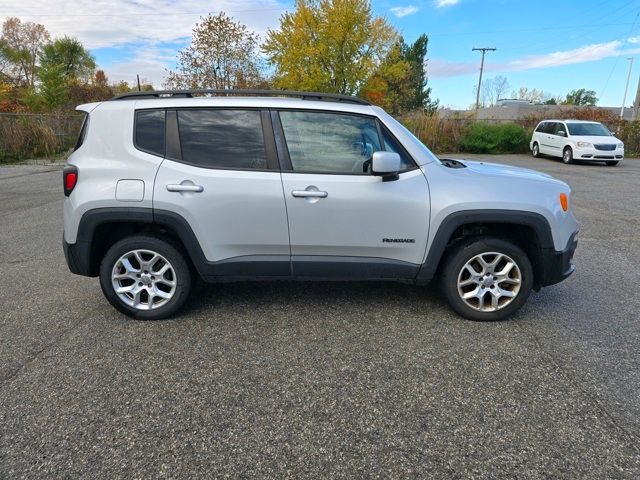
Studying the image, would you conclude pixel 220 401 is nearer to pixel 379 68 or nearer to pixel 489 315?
pixel 489 315

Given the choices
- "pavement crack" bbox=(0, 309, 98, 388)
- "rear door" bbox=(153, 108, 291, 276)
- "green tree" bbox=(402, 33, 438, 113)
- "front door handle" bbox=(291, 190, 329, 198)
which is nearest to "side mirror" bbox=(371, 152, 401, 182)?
"front door handle" bbox=(291, 190, 329, 198)

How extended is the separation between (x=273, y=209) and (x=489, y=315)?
6.57 ft

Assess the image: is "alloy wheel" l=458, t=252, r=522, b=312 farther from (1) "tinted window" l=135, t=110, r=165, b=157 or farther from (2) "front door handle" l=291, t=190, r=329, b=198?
(1) "tinted window" l=135, t=110, r=165, b=157

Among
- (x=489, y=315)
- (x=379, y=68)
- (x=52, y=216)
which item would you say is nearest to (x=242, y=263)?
(x=489, y=315)

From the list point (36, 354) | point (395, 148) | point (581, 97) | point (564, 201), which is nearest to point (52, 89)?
point (36, 354)

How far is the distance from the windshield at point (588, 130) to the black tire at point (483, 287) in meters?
17.7

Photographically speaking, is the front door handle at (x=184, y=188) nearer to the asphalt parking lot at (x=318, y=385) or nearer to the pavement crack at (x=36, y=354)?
the asphalt parking lot at (x=318, y=385)

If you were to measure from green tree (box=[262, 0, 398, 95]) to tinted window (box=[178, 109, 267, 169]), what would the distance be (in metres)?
26.9

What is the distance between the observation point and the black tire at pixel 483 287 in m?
3.40

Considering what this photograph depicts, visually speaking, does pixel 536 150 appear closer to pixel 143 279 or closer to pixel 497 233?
pixel 497 233

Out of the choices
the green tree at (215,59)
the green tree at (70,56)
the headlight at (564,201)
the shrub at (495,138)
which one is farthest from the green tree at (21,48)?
the headlight at (564,201)

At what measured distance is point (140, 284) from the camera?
11.4ft

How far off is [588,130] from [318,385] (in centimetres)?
1988

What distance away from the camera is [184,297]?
350 centimetres
